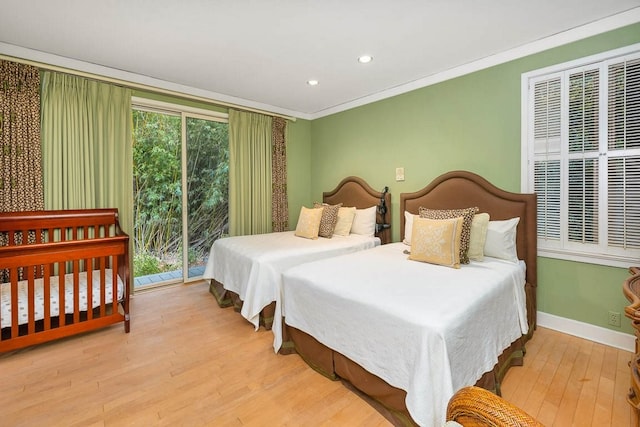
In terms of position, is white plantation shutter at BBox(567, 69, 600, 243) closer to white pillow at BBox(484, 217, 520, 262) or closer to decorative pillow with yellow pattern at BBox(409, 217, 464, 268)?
white pillow at BBox(484, 217, 520, 262)

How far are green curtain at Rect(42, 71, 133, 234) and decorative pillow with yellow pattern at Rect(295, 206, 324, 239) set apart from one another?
6.19 ft

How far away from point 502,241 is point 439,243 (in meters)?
0.62

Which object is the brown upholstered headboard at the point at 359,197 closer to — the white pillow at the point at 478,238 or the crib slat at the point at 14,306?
the white pillow at the point at 478,238

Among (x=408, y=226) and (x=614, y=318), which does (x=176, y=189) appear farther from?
(x=614, y=318)

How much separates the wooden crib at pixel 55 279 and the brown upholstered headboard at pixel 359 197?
270cm

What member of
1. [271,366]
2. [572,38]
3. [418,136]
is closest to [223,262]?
[271,366]

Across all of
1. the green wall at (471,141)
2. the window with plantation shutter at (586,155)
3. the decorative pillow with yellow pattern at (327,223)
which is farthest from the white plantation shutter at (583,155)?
the decorative pillow with yellow pattern at (327,223)

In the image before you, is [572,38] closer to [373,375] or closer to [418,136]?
[418,136]

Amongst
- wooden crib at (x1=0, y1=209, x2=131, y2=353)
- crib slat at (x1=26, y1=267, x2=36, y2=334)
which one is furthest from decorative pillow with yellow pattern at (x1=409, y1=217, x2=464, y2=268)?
crib slat at (x1=26, y1=267, x2=36, y2=334)

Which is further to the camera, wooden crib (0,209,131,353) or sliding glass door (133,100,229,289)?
sliding glass door (133,100,229,289)

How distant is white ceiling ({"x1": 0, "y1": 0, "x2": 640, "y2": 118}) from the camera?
6.84 ft

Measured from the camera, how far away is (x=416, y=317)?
1.41m

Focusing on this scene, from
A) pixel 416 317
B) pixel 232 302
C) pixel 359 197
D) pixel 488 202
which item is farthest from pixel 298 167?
pixel 416 317

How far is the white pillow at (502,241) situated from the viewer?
244 cm
